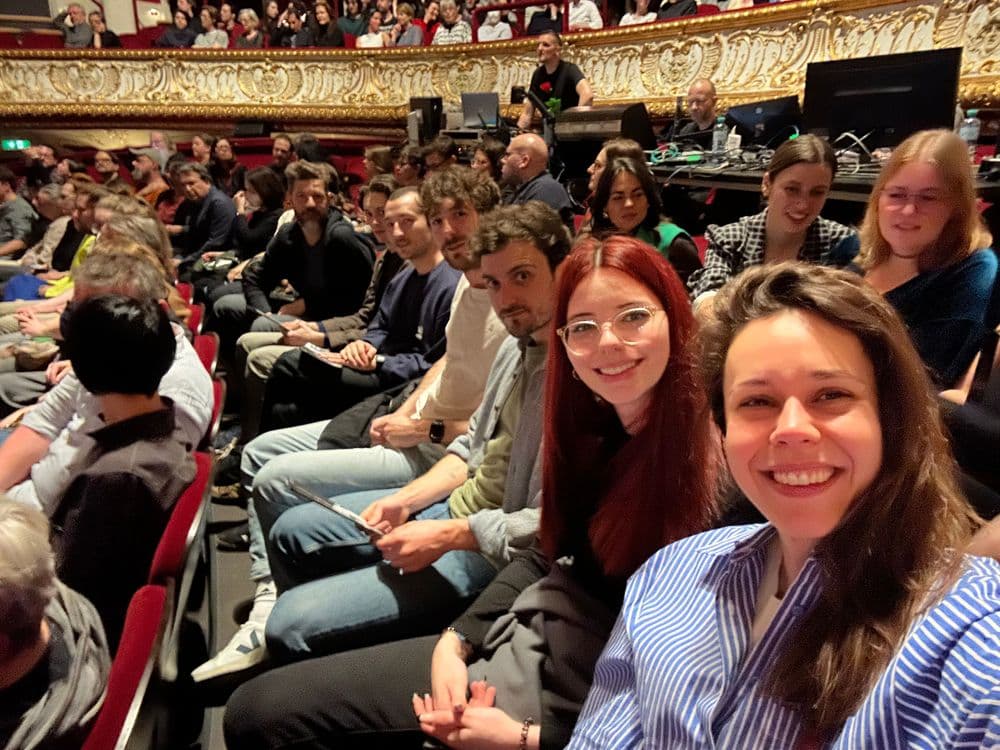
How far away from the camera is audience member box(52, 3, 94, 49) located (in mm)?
10039

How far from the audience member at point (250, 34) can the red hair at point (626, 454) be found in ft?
33.4

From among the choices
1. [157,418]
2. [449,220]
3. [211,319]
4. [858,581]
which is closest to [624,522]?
[858,581]

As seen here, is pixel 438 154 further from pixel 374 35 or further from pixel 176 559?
pixel 374 35

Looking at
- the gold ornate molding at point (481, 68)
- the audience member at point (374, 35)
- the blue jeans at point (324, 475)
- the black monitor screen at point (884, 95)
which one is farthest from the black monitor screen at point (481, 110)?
the blue jeans at point (324, 475)

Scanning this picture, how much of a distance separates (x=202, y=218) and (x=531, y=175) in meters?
2.45

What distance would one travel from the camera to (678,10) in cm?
639

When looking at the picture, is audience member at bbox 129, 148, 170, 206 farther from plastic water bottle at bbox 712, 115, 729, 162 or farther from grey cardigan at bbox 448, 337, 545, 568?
grey cardigan at bbox 448, 337, 545, 568

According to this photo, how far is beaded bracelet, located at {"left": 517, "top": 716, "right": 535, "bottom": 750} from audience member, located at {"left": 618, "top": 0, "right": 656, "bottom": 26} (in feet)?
21.3

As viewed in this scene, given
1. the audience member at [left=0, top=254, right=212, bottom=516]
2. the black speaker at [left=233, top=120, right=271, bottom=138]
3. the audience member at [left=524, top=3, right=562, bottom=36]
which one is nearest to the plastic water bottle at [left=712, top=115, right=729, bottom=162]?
the audience member at [left=0, top=254, right=212, bottom=516]

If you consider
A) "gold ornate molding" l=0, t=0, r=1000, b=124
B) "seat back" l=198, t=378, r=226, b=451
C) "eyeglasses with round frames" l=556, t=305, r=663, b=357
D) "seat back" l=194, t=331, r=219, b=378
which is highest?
"gold ornate molding" l=0, t=0, r=1000, b=124

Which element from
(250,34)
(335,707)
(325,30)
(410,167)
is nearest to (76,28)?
(250,34)

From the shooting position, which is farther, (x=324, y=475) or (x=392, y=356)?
(x=392, y=356)

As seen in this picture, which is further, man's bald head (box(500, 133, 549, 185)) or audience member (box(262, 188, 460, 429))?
man's bald head (box(500, 133, 549, 185))

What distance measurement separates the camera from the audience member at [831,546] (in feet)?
1.89
